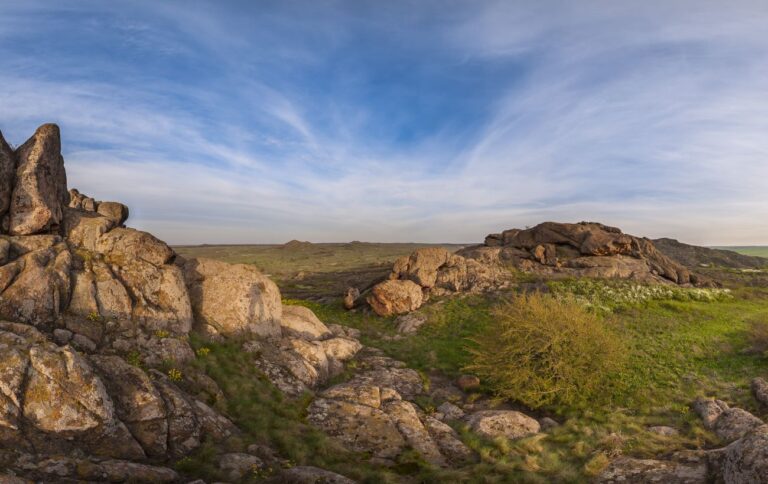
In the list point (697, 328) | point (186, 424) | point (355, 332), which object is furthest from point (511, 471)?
point (697, 328)

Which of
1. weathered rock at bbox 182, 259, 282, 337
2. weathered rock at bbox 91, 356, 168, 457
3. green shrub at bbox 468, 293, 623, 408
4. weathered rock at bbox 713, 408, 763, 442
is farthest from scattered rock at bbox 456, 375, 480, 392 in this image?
weathered rock at bbox 91, 356, 168, 457

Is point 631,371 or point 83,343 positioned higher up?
point 83,343

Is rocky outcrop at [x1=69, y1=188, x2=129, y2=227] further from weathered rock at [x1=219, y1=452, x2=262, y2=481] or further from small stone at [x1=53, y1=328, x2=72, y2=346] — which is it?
weathered rock at [x1=219, y1=452, x2=262, y2=481]

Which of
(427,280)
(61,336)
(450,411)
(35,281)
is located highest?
(35,281)

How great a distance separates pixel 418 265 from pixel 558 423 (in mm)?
29845

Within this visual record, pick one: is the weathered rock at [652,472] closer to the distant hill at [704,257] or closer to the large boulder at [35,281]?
the large boulder at [35,281]

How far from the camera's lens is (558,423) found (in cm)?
2378

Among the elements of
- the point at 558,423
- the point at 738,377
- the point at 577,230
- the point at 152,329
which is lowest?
the point at 558,423

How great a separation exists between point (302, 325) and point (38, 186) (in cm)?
1890

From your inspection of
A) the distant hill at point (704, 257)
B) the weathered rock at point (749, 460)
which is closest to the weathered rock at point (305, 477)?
the weathered rock at point (749, 460)

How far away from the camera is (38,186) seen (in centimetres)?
2100

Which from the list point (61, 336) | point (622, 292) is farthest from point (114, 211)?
point (622, 292)

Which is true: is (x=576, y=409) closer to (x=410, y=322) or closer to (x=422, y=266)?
(x=410, y=322)

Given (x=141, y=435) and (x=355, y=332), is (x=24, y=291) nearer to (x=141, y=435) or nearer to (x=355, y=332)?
(x=141, y=435)
